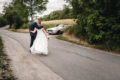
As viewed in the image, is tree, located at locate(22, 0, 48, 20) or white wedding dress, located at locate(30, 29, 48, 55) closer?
white wedding dress, located at locate(30, 29, 48, 55)

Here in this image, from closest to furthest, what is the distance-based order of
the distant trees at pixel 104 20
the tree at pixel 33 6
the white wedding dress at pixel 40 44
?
the white wedding dress at pixel 40 44
the distant trees at pixel 104 20
the tree at pixel 33 6

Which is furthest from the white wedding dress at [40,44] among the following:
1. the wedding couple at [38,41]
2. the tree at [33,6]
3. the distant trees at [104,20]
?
the tree at [33,6]

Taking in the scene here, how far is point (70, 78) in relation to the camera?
152 inches

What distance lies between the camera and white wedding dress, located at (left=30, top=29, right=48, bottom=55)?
6441mm

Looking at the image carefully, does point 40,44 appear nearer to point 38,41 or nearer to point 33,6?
point 38,41

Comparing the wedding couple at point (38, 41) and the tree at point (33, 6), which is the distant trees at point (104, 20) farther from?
the tree at point (33, 6)

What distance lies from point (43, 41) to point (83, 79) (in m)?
3.39

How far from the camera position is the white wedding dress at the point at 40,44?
6.44 m

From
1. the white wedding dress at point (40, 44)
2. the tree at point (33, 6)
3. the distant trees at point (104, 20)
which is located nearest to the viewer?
the white wedding dress at point (40, 44)

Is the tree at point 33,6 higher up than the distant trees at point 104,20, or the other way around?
the tree at point 33,6

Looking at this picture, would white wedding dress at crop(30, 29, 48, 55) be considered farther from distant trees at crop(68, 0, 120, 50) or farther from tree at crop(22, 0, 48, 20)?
tree at crop(22, 0, 48, 20)

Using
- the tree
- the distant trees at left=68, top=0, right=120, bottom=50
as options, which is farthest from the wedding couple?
the tree

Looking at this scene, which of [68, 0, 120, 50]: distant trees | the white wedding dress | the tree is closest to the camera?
the white wedding dress

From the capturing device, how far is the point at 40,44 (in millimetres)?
6484
